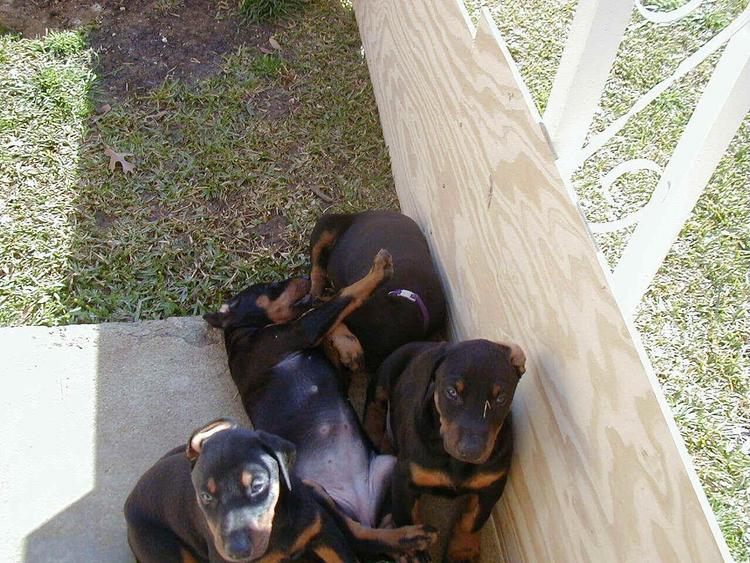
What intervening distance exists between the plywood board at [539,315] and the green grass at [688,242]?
585mm

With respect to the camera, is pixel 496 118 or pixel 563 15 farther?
pixel 563 15

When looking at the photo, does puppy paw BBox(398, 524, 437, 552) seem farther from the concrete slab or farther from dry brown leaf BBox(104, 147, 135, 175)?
dry brown leaf BBox(104, 147, 135, 175)

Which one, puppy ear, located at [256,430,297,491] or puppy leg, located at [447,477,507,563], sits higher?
puppy ear, located at [256,430,297,491]

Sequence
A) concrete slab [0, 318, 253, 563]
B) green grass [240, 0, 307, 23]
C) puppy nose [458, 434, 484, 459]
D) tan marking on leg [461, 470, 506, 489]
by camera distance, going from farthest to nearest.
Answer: green grass [240, 0, 307, 23] → concrete slab [0, 318, 253, 563] → tan marking on leg [461, 470, 506, 489] → puppy nose [458, 434, 484, 459]

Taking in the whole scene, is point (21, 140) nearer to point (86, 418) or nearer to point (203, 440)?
point (86, 418)

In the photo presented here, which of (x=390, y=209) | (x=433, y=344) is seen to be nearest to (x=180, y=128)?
(x=390, y=209)

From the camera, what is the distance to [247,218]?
15.4 feet

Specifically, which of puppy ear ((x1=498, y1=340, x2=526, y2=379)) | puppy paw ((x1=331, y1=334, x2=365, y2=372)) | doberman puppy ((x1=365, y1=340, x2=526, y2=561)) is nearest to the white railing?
puppy ear ((x1=498, y1=340, x2=526, y2=379))

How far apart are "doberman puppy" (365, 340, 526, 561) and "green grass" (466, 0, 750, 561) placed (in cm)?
95

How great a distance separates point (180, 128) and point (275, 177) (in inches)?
33.6

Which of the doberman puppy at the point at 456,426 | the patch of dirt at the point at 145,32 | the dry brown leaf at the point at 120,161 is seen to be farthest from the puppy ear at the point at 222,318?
the patch of dirt at the point at 145,32

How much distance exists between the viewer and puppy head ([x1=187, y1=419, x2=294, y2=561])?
2.54 m

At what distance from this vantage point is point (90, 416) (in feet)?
12.4

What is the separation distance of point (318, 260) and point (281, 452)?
1.72 meters
